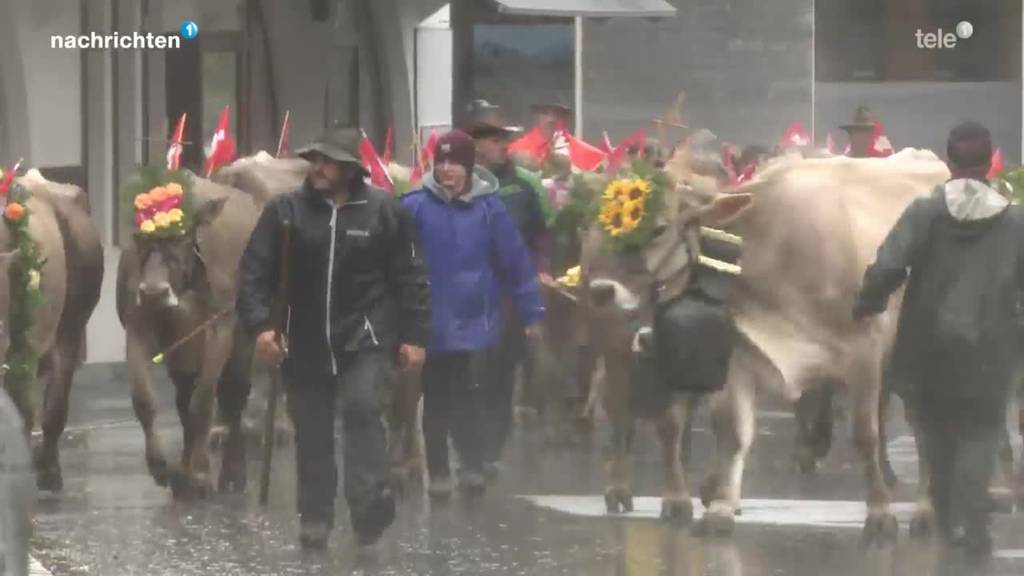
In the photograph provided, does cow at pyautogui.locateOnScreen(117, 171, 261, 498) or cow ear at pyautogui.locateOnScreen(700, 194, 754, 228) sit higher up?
cow ear at pyautogui.locateOnScreen(700, 194, 754, 228)

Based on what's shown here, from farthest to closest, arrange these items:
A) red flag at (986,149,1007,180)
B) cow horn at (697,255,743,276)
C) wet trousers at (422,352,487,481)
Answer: red flag at (986,149,1007,180) → wet trousers at (422,352,487,481) → cow horn at (697,255,743,276)

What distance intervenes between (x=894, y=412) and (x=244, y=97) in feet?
25.9

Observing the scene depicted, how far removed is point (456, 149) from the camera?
44.6 feet

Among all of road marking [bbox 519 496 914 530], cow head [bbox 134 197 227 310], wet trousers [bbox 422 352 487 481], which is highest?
cow head [bbox 134 197 227 310]

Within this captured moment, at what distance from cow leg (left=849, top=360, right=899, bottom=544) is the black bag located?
620mm

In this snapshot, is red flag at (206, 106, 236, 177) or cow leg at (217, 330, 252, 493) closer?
cow leg at (217, 330, 252, 493)

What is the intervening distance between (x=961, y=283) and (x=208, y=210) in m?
4.57

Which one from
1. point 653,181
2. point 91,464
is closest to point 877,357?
point 653,181

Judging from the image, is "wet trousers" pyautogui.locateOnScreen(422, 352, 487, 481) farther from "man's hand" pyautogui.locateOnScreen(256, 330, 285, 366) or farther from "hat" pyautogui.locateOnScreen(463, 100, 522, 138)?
"man's hand" pyautogui.locateOnScreen(256, 330, 285, 366)

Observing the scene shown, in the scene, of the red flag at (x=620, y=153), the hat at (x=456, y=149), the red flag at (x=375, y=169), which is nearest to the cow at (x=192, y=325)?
the red flag at (x=375, y=169)

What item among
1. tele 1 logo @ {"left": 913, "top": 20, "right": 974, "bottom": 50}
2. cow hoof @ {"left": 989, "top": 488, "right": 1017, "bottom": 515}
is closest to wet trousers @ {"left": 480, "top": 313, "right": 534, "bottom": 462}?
cow hoof @ {"left": 989, "top": 488, "right": 1017, "bottom": 515}

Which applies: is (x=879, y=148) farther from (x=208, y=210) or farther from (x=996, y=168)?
(x=208, y=210)

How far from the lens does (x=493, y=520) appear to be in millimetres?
13281

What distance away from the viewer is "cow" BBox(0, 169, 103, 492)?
14094 millimetres
